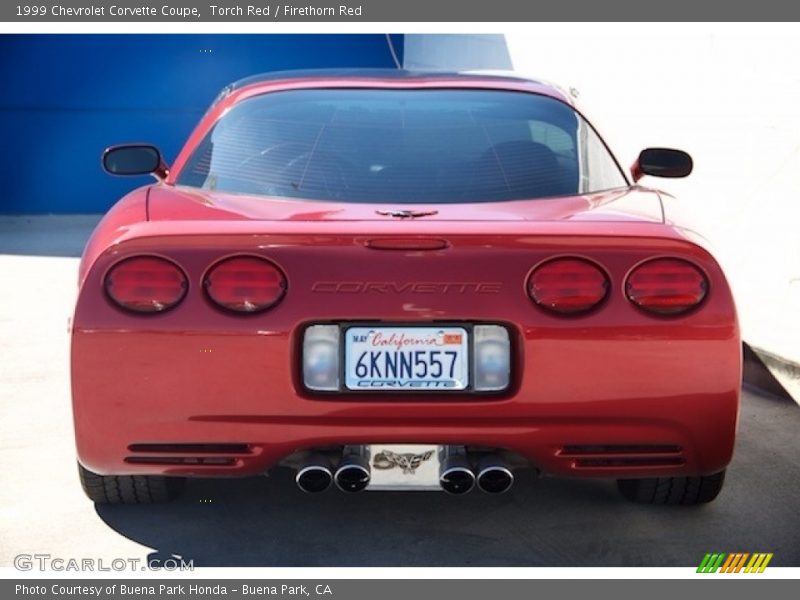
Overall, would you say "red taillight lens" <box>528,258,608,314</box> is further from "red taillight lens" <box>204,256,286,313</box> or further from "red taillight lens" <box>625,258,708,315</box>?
"red taillight lens" <box>204,256,286,313</box>

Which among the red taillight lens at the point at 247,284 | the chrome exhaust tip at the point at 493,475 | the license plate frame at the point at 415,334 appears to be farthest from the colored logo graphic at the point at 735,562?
the red taillight lens at the point at 247,284

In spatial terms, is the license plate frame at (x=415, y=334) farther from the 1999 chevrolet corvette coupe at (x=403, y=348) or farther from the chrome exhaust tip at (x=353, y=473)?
the chrome exhaust tip at (x=353, y=473)

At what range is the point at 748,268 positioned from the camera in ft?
22.9

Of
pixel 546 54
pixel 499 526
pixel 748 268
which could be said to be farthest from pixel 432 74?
pixel 546 54

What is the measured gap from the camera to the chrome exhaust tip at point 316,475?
11.1ft

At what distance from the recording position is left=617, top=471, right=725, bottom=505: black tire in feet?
12.7

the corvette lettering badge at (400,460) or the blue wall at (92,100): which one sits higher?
the corvette lettering badge at (400,460)

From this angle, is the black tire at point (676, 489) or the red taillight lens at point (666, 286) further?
the black tire at point (676, 489)

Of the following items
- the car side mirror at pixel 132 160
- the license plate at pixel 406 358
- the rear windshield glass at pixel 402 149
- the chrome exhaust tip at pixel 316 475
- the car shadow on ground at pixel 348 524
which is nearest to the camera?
the license plate at pixel 406 358

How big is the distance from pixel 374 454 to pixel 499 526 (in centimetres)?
63

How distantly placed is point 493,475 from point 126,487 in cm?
122

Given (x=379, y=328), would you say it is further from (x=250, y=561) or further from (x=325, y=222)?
(x=250, y=561)

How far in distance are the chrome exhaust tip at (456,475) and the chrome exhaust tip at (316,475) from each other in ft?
1.02

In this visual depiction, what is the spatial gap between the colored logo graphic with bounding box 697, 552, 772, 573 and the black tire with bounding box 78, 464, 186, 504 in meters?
1.64
